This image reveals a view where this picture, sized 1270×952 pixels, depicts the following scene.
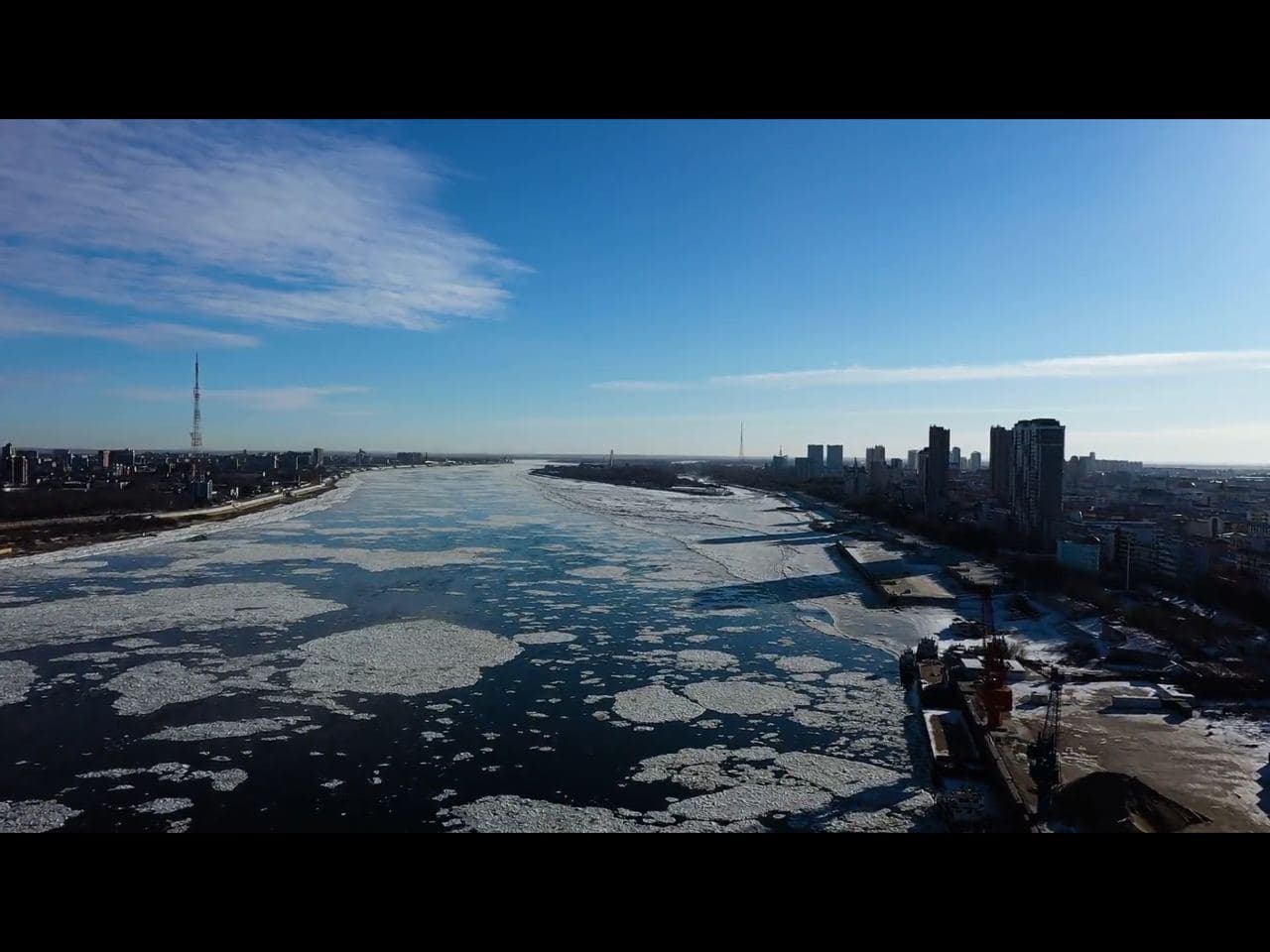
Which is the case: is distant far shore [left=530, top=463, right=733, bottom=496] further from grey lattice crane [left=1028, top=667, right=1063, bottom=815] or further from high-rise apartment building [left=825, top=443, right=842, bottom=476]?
grey lattice crane [left=1028, top=667, right=1063, bottom=815]

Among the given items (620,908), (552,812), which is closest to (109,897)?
(620,908)

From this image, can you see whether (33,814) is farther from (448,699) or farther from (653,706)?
(653,706)

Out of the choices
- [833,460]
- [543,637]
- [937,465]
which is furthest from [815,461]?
[543,637]

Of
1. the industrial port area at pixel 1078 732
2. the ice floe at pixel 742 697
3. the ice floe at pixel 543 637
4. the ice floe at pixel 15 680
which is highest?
the ice floe at pixel 543 637

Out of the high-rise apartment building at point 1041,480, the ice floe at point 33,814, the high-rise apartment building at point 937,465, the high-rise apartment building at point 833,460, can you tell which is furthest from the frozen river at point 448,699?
the high-rise apartment building at point 833,460

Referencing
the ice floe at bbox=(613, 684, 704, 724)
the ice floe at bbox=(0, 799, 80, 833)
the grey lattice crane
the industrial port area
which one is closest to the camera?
the ice floe at bbox=(0, 799, 80, 833)

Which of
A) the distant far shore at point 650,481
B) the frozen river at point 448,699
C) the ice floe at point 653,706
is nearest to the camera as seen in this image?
the frozen river at point 448,699

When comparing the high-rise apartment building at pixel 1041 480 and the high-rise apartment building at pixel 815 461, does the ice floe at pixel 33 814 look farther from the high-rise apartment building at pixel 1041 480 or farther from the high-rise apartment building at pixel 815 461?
the high-rise apartment building at pixel 815 461

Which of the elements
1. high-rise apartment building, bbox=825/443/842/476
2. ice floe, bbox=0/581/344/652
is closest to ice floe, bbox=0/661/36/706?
ice floe, bbox=0/581/344/652
